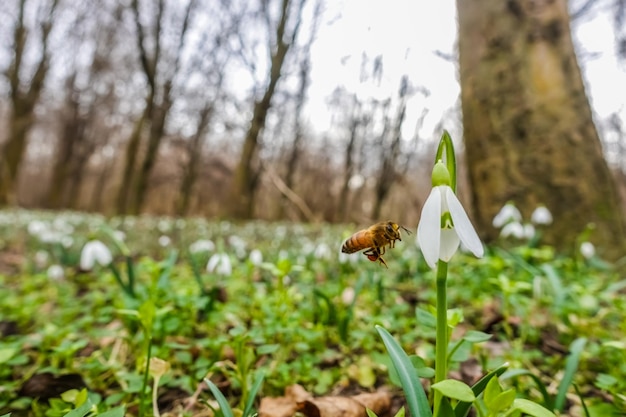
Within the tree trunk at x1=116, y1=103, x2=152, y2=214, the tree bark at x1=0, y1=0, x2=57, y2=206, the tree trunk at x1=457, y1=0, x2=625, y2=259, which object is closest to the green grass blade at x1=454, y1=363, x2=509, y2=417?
the tree trunk at x1=457, y1=0, x2=625, y2=259

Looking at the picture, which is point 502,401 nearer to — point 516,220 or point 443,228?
point 443,228

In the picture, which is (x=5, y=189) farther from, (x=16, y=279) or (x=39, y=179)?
(x=39, y=179)

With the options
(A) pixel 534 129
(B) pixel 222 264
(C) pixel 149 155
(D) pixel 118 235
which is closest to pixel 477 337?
(B) pixel 222 264

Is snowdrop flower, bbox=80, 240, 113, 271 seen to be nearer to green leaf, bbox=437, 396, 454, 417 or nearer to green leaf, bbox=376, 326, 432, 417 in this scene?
green leaf, bbox=376, 326, 432, 417

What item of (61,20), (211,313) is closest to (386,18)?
(211,313)

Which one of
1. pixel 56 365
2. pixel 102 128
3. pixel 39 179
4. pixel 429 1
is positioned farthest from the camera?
pixel 39 179

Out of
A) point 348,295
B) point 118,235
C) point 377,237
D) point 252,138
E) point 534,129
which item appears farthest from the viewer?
point 252,138

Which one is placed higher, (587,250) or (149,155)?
(149,155)
